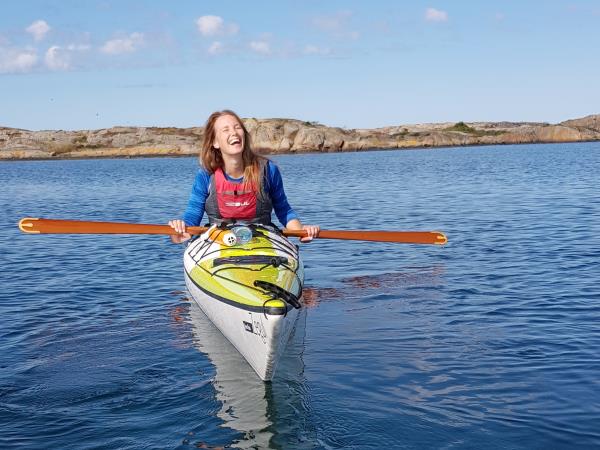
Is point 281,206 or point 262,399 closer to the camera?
point 262,399

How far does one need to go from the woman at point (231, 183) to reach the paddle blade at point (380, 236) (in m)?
0.38

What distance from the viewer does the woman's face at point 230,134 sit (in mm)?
8102

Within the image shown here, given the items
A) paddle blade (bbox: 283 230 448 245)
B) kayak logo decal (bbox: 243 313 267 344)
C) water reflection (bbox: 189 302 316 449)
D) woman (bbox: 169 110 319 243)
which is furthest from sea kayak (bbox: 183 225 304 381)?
paddle blade (bbox: 283 230 448 245)

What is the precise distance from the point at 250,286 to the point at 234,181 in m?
2.34

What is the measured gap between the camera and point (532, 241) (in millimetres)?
14570

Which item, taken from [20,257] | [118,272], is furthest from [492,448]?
[20,257]

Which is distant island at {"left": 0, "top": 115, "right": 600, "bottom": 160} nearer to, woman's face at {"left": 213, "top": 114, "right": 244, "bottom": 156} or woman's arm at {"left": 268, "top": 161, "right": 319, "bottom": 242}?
woman's arm at {"left": 268, "top": 161, "right": 319, "bottom": 242}

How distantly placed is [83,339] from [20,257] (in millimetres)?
7095

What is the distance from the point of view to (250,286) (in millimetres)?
6645

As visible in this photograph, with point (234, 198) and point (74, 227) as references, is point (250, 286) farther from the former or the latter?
point (74, 227)

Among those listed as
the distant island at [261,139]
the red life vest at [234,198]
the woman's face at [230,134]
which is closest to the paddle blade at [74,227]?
the red life vest at [234,198]

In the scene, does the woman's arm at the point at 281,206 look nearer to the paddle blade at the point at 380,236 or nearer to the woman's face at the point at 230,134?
the paddle blade at the point at 380,236

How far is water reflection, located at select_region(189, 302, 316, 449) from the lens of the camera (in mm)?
5527

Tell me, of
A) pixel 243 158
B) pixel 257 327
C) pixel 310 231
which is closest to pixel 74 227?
pixel 243 158
